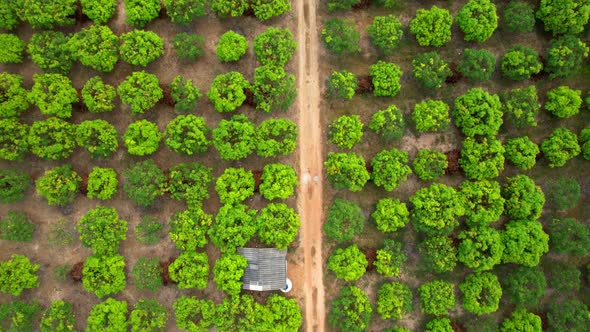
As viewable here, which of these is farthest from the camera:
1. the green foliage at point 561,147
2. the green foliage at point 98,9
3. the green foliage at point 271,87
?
the green foliage at point 561,147

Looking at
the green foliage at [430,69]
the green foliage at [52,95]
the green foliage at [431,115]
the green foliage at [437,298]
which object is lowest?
the green foliage at [437,298]

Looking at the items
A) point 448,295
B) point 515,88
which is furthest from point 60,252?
point 515,88

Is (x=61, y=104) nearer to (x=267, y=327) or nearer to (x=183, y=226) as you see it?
(x=183, y=226)

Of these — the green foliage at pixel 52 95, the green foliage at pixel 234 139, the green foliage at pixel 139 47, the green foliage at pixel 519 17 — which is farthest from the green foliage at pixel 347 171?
the green foliage at pixel 52 95

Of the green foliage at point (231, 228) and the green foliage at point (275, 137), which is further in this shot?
the green foliage at point (275, 137)

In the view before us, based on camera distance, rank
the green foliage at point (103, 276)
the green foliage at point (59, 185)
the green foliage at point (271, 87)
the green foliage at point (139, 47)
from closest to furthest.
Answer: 1. the green foliage at point (103, 276)
2. the green foliage at point (59, 185)
3. the green foliage at point (139, 47)
4. the green foliage at point (271, 87)

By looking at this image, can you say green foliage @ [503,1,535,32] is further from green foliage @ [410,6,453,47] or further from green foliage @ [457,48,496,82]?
green foliage @ [410,6,453,47]

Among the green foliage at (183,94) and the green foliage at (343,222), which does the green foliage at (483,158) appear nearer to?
the green foliage at (343,222)

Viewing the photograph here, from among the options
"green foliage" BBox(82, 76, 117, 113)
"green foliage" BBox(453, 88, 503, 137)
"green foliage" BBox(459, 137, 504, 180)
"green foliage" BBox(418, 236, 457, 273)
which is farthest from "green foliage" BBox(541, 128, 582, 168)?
"green foliage" BBox(82, 76, 117, 113)
